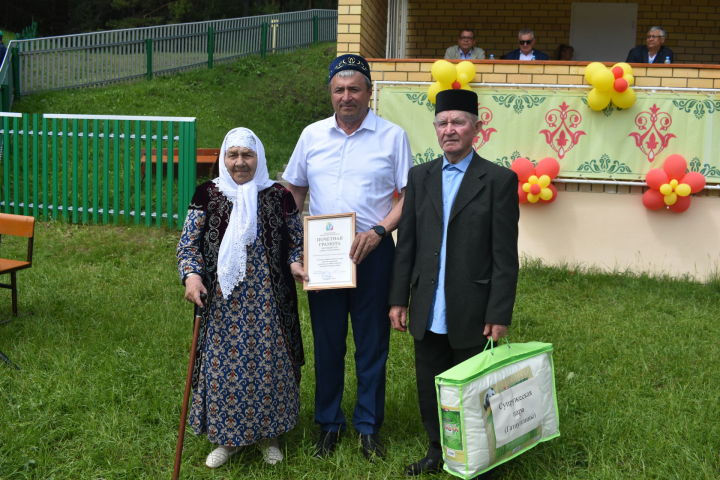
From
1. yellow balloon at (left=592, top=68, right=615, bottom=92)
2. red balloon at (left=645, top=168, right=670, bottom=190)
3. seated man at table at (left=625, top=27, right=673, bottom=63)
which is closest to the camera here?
yellow balloon at (left=592, top=68, right=615, bottom=92)

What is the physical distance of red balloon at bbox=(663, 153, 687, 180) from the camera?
7355 millimetres

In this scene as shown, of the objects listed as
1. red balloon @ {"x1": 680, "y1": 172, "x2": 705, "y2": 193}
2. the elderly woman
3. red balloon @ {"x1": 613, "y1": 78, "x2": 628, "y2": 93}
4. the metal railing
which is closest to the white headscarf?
the elderly woman

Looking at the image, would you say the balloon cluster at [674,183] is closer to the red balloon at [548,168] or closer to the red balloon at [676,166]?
the red balloon at [676,166]

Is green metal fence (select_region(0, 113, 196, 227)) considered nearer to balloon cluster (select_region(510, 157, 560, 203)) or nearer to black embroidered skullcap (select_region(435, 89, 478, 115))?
balloon cluster (select_region(510, 157, 560, 203))

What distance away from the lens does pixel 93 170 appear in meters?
9.64

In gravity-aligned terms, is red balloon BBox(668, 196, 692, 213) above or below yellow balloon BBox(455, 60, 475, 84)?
below

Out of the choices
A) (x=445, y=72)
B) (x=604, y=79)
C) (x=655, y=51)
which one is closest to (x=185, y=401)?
(x=445, y=72)

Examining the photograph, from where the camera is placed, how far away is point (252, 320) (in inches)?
143

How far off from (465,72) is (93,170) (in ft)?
16.1

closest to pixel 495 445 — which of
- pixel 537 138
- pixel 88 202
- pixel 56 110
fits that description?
pixel 537 138

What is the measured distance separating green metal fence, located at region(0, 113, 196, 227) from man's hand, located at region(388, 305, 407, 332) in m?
6.17

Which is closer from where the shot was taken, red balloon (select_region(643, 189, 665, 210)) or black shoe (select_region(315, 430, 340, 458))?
black shoe (select_region(315, 430, 340, 458))

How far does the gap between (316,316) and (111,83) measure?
1509 centimetres

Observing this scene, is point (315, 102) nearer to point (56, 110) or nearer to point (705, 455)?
point (56, 110)
